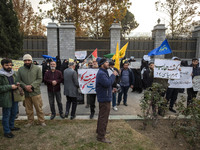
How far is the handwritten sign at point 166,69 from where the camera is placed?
210 inches

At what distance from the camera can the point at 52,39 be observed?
16312mm

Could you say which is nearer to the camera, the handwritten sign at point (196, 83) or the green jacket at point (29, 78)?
the green jacket at point (29, 78)

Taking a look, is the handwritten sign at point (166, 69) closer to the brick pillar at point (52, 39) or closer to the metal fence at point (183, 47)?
the brick pillar at point (52, 39)

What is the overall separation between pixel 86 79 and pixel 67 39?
11.9 meters

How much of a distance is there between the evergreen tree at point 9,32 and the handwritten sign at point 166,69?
39.7ft

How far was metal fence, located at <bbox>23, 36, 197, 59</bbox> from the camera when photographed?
1677cm

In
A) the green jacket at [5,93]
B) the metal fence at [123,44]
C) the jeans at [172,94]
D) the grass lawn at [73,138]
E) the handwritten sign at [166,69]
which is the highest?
the metal fence at [123,44]

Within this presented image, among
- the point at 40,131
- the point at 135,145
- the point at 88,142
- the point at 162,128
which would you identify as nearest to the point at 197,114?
the point at 162,128

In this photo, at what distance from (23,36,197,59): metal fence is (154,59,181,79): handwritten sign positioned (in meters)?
12.0

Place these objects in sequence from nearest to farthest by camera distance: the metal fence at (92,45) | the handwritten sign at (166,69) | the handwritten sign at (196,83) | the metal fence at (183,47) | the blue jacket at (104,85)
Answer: the blue jacket at (104,85) < the handwritten sign at (166,69) < the handwritten sign at (196,83) < the metal fence at (92,45) < the metal fence at (183,47)

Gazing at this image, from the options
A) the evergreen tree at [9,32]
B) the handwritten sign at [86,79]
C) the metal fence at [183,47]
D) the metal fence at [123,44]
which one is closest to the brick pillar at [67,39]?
the metal fence at [123,44]

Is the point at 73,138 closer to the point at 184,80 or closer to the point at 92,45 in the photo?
the point at 184,80

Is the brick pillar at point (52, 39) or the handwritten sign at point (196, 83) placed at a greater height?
the brick pillar at point (52, 39)

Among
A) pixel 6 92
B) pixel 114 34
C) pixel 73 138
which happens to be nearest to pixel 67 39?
pixel 114 34
